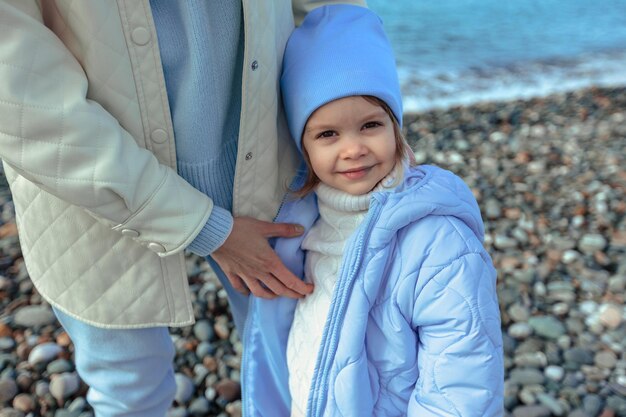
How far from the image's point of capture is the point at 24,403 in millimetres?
2510

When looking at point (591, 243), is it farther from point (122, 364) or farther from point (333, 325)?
point (122, 364)

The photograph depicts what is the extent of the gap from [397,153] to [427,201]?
8.2 inches

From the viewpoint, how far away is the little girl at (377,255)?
1480 millimetres

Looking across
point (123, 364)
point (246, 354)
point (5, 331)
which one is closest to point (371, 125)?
point (246, 354)

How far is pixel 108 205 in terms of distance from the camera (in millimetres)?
1425

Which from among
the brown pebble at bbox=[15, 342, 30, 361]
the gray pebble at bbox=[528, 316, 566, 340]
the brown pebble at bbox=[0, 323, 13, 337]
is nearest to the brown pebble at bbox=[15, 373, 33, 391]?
the brown pebble at bbox=[15, 342, 30, 361]

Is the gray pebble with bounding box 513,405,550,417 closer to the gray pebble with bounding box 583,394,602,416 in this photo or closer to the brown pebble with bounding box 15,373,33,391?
the gray pebble with bounding box 583,394,602,416

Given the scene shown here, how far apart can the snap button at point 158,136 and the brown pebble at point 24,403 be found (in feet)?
4.93

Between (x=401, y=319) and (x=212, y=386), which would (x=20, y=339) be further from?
(x=401, y=319)

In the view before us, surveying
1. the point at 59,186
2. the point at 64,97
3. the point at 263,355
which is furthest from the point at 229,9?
the point at 263,355

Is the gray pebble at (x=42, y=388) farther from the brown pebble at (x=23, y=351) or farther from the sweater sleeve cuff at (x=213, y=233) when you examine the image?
the sweater sleeve cuff at (x=213, y=233)

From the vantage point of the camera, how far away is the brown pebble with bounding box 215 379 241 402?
2.57 metres

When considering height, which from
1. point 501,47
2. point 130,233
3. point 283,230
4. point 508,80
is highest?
point 130,233

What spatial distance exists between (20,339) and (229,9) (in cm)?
197
